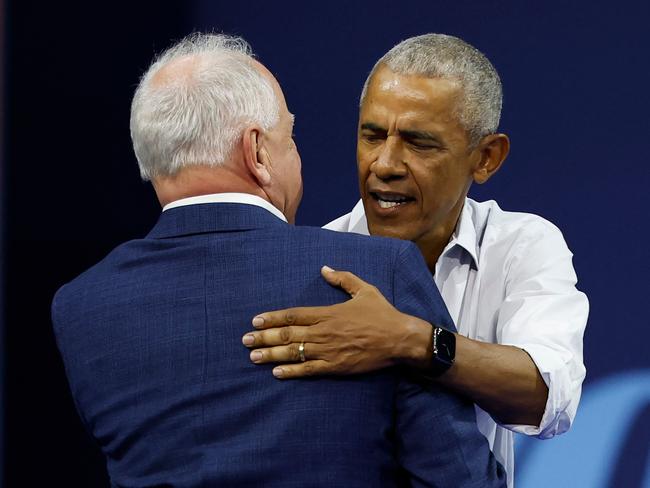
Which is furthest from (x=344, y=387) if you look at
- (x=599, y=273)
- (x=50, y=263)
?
(x=50, y=263)

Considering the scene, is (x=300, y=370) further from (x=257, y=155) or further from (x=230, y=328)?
(x=257, y=155)

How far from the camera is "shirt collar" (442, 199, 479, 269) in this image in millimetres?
2100

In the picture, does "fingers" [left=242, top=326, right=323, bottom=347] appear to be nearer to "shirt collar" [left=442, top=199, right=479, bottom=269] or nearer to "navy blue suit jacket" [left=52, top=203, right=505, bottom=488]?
"navy blue suit jacket" [left=52, top=203, right=505, bottom=488]

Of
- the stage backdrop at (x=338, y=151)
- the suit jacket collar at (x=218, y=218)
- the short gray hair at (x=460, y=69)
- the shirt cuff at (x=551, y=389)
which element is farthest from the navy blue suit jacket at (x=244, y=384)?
the stage backdrop at (x=338, y=151)

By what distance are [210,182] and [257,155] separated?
0.08 m

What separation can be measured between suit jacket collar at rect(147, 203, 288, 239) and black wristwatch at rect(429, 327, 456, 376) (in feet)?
0.87

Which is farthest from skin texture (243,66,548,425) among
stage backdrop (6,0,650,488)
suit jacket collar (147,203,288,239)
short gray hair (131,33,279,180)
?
stage backdrop (6,0,650,488)

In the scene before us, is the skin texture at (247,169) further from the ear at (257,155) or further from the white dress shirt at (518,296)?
the white dress shirt at (518,296)

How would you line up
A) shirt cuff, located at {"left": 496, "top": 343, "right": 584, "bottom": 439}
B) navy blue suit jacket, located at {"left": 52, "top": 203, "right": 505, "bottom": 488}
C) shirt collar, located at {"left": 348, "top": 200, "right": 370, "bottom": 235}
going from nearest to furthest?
navy blue suit jacket, located at {"left": 52, "top": 203, "right": 505, "bottom": 488} → shirt cuff, located at {"left": 496, "top": 343, "right": 584, "bottom": 439} → shirt collar, located at {"left": 348, "top": 200, "right": 370, "bottom": 235}

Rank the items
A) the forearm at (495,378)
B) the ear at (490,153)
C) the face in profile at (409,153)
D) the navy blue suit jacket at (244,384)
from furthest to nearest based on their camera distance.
A: the ear at (490,153)
the face in profile at (409,153)
the forearm at (495,378)
the navy blue suit jacket at (244,384)

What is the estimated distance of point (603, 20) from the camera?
2.88m

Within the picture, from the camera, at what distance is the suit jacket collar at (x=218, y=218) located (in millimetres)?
1444

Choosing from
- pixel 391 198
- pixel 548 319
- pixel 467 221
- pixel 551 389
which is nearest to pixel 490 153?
pixel 467 221

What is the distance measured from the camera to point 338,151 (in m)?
3.09
